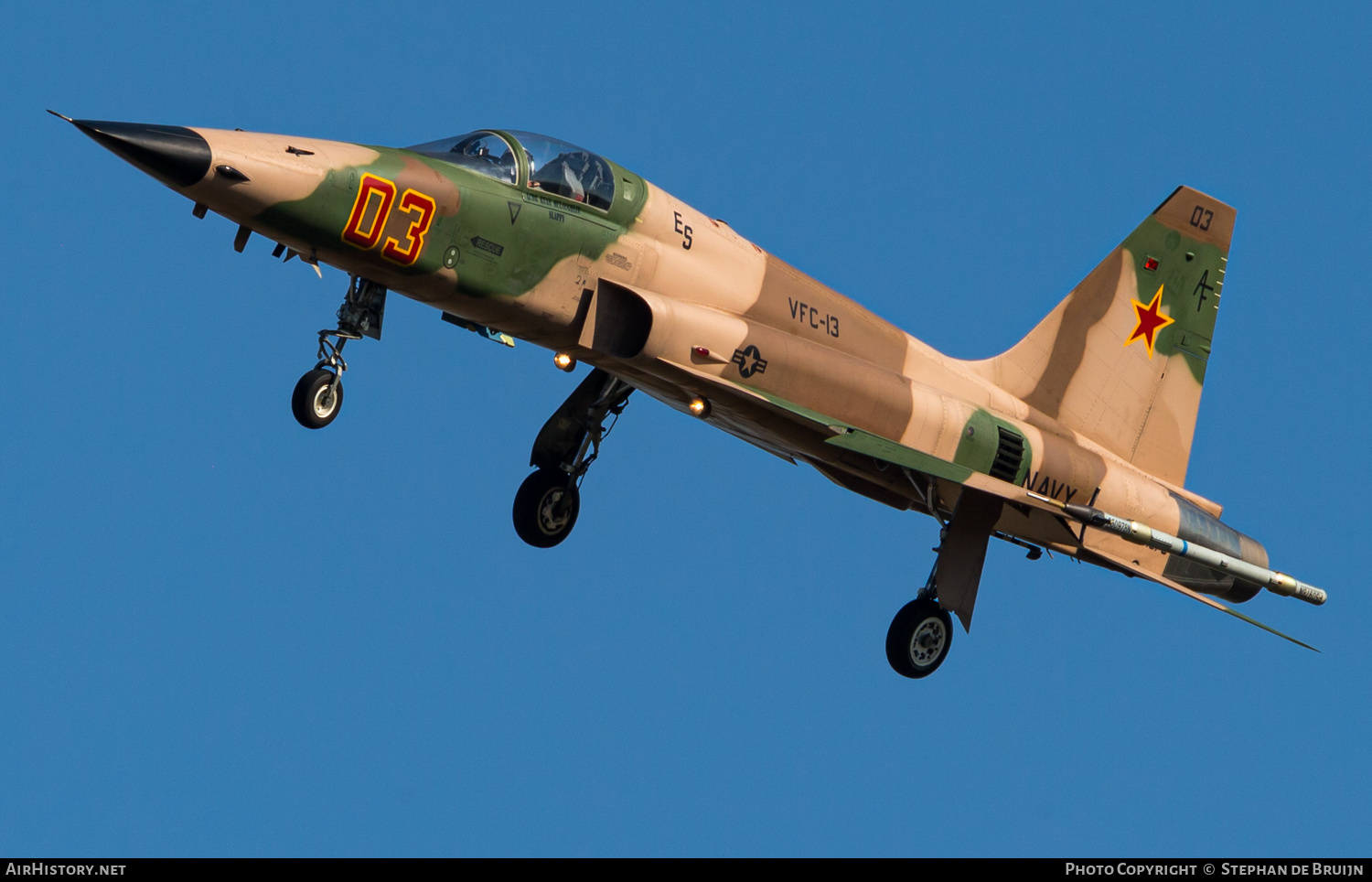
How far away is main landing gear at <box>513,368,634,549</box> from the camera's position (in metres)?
18.8

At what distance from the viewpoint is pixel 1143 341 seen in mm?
20953

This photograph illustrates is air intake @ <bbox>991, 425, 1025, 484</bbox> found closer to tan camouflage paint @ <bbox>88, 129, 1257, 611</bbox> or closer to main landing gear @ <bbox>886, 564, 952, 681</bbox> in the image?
tan camouflage paint @ <bbox>88, 129, 1257, 611</bbox>

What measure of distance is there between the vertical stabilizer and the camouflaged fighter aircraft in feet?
0.09

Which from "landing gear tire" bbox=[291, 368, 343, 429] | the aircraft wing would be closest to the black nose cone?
"landing gear tire" bbox=[291, 368, 343, 429]

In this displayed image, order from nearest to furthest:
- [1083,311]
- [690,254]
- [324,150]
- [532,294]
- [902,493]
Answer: [324,150] → [532,294] → [690,254] → [902,493] → [1083,311]

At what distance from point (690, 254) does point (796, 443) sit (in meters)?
2.44

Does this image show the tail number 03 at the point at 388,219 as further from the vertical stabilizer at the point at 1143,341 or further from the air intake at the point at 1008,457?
the vertical stabilizer at the point at 1143,341

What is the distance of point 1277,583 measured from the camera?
18484mm

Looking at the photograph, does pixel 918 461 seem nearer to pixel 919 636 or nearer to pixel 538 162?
pixel 919 636

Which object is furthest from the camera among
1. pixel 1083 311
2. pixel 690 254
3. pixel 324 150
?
pixel 1083 311

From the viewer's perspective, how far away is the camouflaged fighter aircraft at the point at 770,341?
1402 cm

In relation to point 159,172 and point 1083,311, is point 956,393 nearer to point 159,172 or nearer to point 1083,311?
point 1083,311

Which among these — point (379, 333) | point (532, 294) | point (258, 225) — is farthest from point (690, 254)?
point (258, 225)
